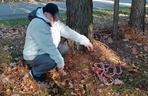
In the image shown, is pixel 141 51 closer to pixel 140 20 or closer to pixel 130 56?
pixel 130 56

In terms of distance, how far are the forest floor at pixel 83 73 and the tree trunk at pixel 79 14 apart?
1.36 ft

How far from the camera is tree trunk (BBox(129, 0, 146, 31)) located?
10211mm

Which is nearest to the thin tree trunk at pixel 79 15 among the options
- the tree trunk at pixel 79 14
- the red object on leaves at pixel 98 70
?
the tree trunk at pixel 79 14

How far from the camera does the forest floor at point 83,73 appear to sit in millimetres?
7199

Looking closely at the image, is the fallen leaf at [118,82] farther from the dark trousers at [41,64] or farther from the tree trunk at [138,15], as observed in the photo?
the tree trunk at [138,15]

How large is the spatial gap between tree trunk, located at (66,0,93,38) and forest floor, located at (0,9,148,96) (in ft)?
1.36

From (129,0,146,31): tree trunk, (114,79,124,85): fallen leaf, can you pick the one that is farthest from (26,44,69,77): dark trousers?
(129,0,146,31): tree trunk

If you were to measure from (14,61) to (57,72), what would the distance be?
31.9 inches

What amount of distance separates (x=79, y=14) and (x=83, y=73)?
115 centimetres

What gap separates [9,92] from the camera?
23.2 feet

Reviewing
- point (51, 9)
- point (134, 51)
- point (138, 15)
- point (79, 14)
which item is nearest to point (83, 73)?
point (79, 14)

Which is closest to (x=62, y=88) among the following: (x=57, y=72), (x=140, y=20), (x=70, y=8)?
(x=57, y=72)

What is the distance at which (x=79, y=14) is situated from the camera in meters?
8.21

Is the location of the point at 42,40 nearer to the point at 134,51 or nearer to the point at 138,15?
the point at 134,51
